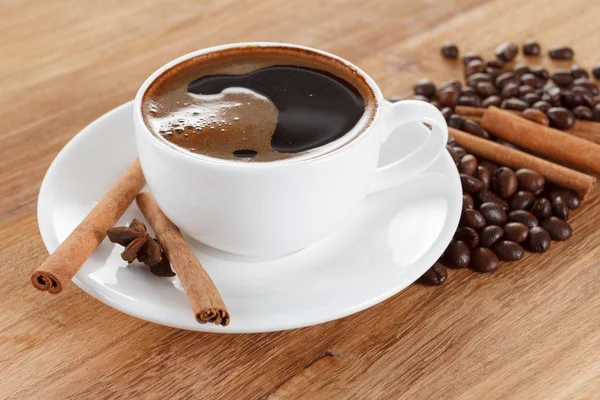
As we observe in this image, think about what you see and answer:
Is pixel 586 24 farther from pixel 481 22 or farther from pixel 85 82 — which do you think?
pixel 85 82

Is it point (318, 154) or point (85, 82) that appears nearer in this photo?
point (318, 154)

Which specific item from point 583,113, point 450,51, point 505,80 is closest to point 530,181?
point 583,113

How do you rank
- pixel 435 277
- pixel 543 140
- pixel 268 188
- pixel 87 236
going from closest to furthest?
pixel 268 188, pixel 87 236, pixel 435 277, pixel 543 140

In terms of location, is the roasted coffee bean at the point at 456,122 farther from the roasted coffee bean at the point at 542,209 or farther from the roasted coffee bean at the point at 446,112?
the roasted coffee bean at the point at 542,209

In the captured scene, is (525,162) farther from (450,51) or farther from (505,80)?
(450,51)

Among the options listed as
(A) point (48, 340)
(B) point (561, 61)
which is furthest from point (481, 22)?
(A) point (48, 340)

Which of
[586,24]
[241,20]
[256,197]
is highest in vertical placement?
[256,197]

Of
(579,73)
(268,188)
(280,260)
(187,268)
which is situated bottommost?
(579,73)
